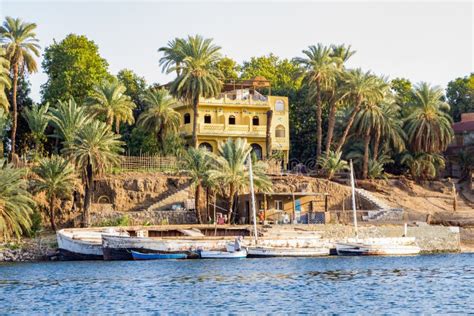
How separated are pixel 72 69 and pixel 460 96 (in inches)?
2002

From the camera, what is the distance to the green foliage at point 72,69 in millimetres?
96312

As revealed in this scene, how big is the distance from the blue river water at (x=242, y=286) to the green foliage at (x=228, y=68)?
2213 inches

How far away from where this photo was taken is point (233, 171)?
255ft

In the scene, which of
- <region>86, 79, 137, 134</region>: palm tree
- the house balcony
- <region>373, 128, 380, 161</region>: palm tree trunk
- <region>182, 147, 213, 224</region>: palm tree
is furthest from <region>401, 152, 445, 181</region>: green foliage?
<region>86, 79, 137, 134</region>: palm tree

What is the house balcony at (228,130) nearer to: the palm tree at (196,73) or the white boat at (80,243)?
the palm tree at (196,73)

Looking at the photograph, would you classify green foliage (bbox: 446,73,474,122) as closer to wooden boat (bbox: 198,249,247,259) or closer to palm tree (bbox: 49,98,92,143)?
palm tree (bbox: 49,98,92,143)

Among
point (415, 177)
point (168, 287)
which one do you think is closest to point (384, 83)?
point (415, 177)

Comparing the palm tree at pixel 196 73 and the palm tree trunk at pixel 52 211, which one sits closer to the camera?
the palm tree trunk at pixel 52 211

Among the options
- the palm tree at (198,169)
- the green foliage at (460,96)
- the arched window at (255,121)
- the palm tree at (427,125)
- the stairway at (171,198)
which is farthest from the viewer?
the green foliage at (460,96)

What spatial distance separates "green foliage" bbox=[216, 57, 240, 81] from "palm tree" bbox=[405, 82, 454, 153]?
3164 centimetres

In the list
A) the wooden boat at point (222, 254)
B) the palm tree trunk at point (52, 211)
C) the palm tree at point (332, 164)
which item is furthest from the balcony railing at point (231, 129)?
the wooden boat at point (222, 254)

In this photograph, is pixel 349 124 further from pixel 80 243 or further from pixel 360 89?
pixel 80 243

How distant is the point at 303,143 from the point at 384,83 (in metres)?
17.7

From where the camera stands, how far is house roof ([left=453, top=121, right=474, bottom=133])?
106125mm
